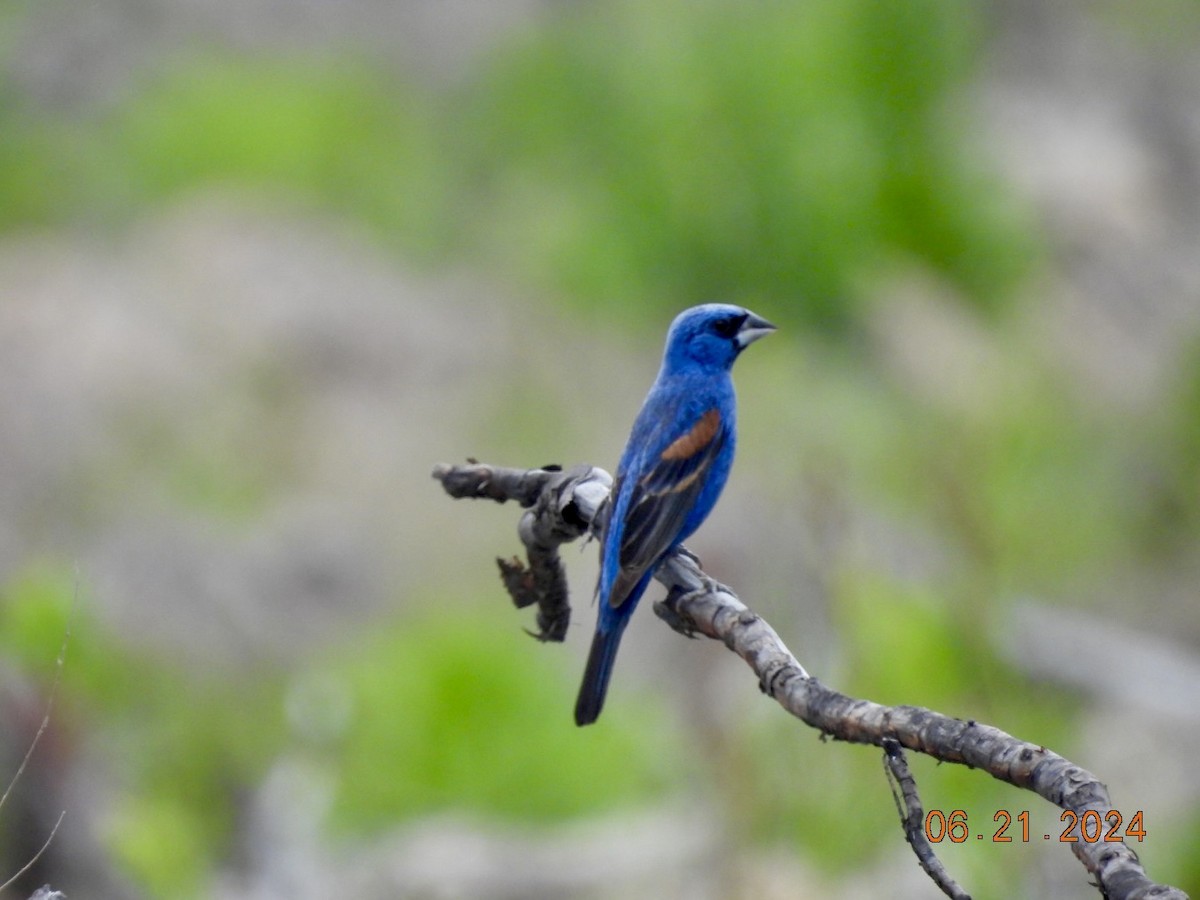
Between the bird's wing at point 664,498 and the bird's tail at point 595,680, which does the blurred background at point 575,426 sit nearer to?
the bird's wing at point 664,498

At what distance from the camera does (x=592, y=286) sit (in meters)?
10.3

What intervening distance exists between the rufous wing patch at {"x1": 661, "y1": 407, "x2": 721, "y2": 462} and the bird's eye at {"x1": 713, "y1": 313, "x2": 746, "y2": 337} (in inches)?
8.4

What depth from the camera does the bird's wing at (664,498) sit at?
3.34m

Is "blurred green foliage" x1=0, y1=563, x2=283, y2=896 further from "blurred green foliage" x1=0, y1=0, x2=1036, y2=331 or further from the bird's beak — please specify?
"blurred green foliage" x1=0, y1=0, x2=1036, y2=331

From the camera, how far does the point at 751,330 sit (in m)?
3.96

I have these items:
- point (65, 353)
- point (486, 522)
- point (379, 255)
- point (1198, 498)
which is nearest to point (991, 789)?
point (1198, 498)

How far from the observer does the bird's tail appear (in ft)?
10.3

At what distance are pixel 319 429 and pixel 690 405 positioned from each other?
570 cm

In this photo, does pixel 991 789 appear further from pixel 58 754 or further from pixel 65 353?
pixel 65 353

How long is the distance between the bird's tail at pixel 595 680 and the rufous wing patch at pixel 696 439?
481 mm

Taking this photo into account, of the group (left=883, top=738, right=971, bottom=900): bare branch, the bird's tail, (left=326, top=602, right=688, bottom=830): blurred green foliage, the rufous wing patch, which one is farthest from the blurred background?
(left=883, top=738, right=971, bottom=900): bare branch

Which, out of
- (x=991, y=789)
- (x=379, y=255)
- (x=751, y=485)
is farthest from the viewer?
(x=379, y=255)

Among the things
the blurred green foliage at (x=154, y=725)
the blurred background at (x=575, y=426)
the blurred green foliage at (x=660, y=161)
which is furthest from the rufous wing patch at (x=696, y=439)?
the blurred green foliage at (x=660, y=161)

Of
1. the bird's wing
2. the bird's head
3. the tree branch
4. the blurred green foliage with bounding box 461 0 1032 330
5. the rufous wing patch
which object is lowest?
the tree branch
